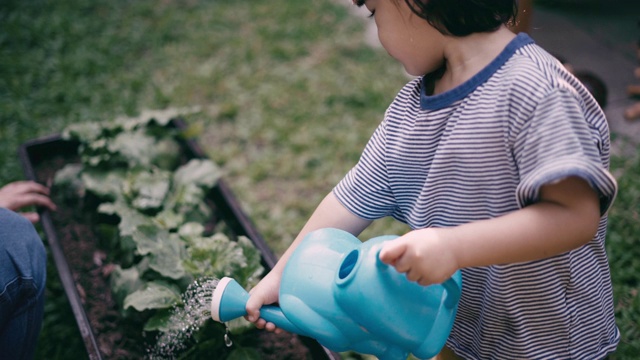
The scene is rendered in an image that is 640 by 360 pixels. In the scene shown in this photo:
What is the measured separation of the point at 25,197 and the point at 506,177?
1.96 m

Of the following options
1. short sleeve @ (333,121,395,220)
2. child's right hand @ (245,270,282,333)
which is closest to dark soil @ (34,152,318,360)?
child's right hand @ (245,270,282,333)

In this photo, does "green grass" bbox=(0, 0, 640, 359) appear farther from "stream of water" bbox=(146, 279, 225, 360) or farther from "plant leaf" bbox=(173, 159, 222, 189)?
"stream of water" bbox=(146, 279, 225, 360)

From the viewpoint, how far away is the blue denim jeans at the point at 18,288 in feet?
5.16

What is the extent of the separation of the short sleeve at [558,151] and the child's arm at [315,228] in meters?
0.48

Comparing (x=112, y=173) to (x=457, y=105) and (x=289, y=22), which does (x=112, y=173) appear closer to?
(x=457, y=105)

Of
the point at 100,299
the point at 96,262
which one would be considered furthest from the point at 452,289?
the point at 96,262

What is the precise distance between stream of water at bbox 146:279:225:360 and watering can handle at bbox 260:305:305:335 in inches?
20.1

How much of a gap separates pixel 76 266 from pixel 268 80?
5.96ft

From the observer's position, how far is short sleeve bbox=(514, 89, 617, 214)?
0.96m

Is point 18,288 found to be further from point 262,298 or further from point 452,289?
point 452,289

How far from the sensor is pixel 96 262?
238cm

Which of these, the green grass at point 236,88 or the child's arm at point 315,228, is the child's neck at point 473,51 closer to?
the child's arm at point 315,228

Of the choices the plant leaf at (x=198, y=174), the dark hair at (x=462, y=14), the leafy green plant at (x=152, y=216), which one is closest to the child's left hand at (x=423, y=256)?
the dark hair at (x=462, y=14)

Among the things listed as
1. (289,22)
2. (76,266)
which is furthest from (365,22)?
(76,266)
